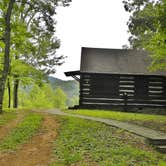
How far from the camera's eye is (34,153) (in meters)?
8.87

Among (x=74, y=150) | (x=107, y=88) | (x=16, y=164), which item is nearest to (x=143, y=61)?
(x=107, y=88)

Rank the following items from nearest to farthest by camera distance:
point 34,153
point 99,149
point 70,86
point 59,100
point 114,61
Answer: point 34,153, point 99,149, point 114,61, point 70,86, point 59,100

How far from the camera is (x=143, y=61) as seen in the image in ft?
85.9

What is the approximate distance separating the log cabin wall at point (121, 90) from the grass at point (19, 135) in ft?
35.2

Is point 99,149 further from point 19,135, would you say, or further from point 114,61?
point 114,61

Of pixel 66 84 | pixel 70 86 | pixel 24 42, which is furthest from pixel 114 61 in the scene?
pixel 66 84

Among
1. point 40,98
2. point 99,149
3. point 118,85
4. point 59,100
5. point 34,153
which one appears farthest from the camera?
point 59,100

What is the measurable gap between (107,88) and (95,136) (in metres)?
13.4

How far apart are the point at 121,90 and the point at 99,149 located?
15399 millimetres

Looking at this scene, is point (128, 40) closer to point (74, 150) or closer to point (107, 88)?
point (107, 88)

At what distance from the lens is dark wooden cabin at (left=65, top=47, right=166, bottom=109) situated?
78.5 ft

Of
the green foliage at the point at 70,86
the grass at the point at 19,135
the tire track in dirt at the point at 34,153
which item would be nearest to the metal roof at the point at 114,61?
the grass at the point at 19,135

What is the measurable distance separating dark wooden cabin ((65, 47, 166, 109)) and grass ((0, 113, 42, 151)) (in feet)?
35.3

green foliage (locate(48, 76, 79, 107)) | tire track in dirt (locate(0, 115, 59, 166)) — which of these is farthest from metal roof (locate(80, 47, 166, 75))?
green foliage (locate(48, 76, 79, 107))
